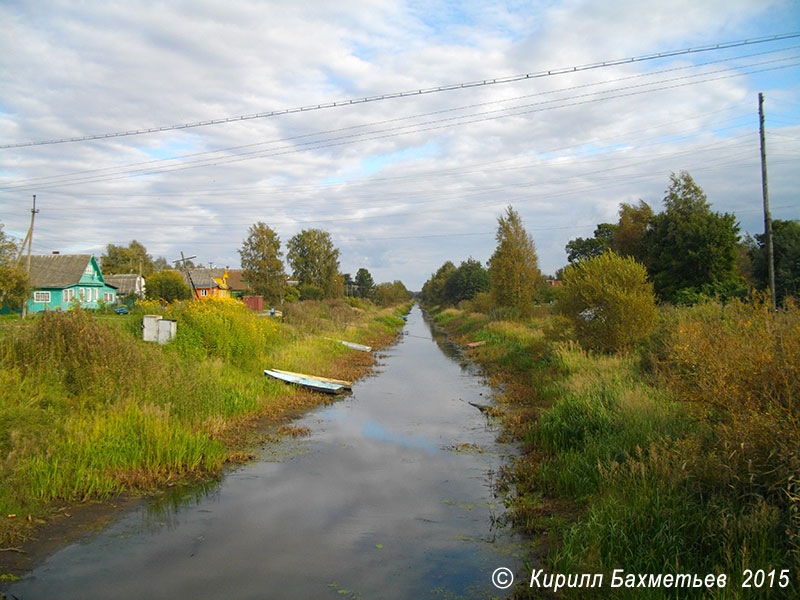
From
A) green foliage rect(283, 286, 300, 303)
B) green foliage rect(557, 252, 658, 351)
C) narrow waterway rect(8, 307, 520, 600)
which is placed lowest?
narrow waterway rect(8, 307, 520, 600)

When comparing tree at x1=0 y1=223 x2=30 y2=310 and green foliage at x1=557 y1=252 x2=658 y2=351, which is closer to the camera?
green foliage at x1=557 y1=252 x2=658 y2=351

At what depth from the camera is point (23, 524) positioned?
6715 millimetres

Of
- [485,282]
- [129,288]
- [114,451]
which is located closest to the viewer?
[114,451]

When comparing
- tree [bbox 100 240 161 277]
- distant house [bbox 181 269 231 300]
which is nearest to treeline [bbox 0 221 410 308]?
distant house [bbox 181 269 231 300]

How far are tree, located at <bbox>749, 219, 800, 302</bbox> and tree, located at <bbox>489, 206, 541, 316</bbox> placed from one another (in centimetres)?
1177

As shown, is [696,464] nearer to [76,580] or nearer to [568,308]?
[76,580]

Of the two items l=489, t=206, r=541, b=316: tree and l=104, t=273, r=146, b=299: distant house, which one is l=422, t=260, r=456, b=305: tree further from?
l=489, t=206, r=541, b=316: tree

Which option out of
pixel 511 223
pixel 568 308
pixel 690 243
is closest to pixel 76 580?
pixel 568 308

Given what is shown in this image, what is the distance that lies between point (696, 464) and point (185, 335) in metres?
13.3

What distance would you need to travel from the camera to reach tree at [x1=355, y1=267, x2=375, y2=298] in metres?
85.5

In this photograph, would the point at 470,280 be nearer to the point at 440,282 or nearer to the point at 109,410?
the point at 440,282

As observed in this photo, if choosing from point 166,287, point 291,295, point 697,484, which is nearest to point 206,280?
point 166,287

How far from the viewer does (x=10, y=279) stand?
95.4 ft

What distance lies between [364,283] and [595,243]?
113 ft
